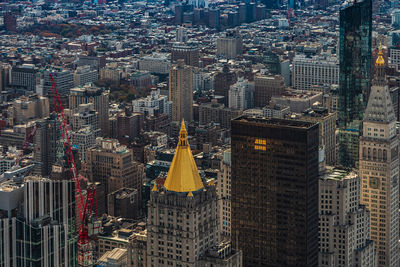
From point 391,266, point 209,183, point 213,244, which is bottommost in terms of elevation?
point 391,266

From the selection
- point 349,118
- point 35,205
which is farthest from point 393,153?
point 35,205

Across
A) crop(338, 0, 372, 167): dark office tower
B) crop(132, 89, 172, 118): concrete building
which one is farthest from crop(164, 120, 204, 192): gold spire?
crop(132, 89, 172, 118): concrete building

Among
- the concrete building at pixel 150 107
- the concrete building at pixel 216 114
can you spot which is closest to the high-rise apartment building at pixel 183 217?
the concrete building at pixel 216 114

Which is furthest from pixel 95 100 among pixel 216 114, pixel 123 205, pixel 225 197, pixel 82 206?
pixel 225 197

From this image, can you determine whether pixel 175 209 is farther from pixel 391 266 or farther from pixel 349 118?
pixel 349 118

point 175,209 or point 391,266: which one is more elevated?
point 175,209

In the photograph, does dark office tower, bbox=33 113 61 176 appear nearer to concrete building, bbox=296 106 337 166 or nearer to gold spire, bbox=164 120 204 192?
concrete building, bbox=296 106 337 166
